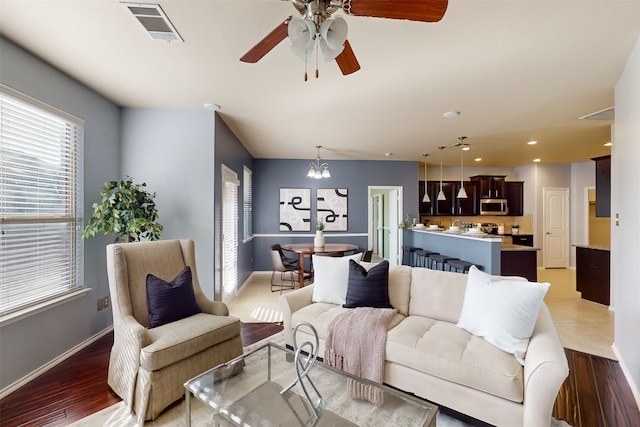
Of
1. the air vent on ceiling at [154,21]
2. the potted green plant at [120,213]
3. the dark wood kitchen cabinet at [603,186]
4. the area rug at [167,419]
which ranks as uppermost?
the air vent on ceiling at [154,21]

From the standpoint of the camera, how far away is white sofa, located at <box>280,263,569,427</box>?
1.46m

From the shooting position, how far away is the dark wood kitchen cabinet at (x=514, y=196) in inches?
289

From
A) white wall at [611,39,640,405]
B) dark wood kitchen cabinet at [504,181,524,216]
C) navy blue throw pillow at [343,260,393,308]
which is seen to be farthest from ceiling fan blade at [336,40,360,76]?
dark wood kitchen cabinet at [504,181,524,216]

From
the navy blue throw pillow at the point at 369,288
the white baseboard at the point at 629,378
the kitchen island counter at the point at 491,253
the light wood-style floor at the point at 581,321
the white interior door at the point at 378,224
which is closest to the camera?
the white baseboard at the point at 629,378

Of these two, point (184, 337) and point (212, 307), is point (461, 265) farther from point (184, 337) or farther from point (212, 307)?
point (184, 337)

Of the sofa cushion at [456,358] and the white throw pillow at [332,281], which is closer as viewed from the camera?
the sofa cushion at [456,358]

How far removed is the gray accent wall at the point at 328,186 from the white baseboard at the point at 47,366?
3657 mm

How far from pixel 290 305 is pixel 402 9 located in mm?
2287

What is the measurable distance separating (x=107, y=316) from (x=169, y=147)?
6.87ft

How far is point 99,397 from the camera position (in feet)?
6.75

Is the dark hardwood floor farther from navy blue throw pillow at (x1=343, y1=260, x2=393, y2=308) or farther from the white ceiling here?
the white ceiling

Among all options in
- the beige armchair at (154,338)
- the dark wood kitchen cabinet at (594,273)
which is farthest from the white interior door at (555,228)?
the beige armchair at (154,338)

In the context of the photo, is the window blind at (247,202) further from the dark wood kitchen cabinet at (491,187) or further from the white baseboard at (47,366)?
the dark wood kitchen cabinet at (491,187)

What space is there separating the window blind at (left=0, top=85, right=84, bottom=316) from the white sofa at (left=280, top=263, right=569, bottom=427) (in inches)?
86.4
